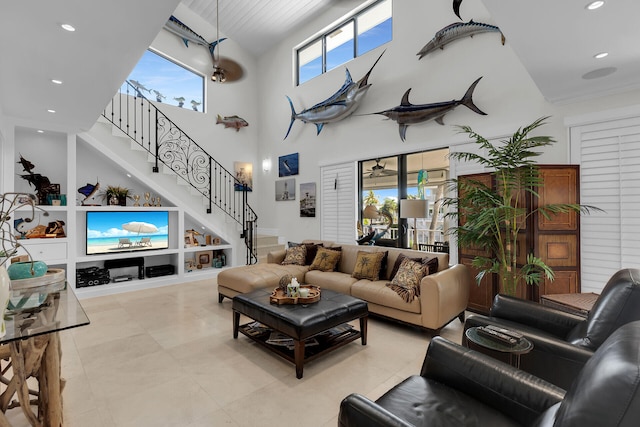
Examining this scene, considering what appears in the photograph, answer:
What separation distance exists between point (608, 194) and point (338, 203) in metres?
3.97

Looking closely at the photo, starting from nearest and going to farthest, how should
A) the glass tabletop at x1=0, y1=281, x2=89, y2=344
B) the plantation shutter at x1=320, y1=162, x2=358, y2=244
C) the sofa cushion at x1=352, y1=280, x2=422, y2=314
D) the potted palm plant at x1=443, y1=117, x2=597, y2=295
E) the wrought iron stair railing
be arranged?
1. the glass tabletop at x1=0, y1=281, x2=89, y2=344
2. the potted palm plant at x1=443, y1=117, x2=597, y2=295
3. the sofa cushion at x1=352, y1=280, x2=422, y2=314
4. the plantation shutter at x1=320, y1=162, x2=358, y2=244
5. the wrought iron stair railing

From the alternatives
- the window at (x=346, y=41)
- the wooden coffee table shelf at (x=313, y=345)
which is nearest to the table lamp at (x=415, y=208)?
the wooden coffee table shelf at (x=313, y=345)

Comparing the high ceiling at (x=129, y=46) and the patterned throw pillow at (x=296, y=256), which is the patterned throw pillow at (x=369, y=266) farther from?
the high ceiling at (x=129, y=46)

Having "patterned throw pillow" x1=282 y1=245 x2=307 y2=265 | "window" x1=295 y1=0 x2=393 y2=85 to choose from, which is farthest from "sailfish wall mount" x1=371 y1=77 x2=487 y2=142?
"patterned throw pillow" x1=282 y1=245 x2=307 y2=265

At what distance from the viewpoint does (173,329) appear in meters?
3.50

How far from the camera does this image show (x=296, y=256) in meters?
4.97

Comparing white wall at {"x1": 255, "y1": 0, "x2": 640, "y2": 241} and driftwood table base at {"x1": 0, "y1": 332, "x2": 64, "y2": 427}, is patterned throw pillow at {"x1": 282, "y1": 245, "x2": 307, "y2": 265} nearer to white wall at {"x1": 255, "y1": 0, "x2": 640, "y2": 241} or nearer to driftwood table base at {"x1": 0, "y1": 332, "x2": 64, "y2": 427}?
white wall at {"x1": 255, "y1": 0, "x2": 640, "y2": 241}

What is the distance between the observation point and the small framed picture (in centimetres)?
646

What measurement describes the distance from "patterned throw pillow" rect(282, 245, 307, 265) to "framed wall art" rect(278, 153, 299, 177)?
8.21 ft

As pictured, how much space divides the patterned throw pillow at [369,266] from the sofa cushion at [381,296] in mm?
90

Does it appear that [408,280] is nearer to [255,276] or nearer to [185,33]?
[255,276]

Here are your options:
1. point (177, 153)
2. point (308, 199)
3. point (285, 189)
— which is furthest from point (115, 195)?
point (308, 199)

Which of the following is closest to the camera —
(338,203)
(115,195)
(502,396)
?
(502,396)

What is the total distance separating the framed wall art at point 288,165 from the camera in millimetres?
7070
